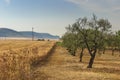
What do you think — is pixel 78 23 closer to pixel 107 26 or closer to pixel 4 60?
pixel 107 26

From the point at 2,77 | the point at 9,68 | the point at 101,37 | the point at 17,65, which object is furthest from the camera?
the point at 101,37

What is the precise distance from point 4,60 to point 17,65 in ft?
6.41

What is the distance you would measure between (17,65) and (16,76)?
2945mm

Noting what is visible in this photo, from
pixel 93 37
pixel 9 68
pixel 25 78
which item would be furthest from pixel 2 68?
pixel 93 37

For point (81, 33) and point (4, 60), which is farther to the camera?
point (81, 33)

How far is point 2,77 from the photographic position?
2255 cm

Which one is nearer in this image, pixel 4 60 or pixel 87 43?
pixel 4 60

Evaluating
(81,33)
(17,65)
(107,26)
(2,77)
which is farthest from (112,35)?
(2,77)

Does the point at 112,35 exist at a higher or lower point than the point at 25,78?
higher

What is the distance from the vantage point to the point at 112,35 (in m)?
51.4

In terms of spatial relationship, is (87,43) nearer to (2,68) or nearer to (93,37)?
(93,37)

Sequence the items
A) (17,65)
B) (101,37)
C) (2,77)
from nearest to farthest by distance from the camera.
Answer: (2,77), (17,65), (101,37)

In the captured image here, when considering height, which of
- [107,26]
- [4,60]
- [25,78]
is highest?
[107,26]

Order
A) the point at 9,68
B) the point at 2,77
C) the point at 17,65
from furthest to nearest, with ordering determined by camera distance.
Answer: the point at 17,65 → the point at 9,68 → the point at 2,77
